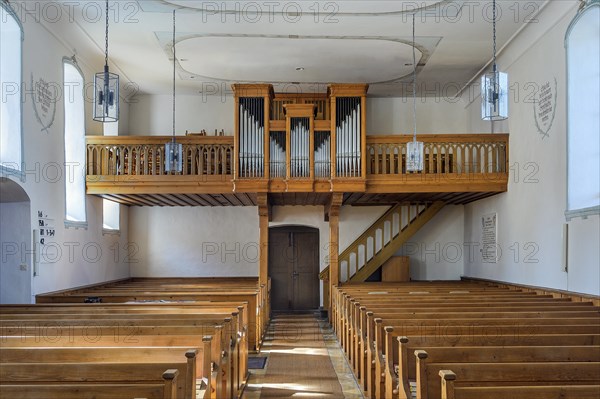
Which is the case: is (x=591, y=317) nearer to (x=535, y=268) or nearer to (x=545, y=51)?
(x=535, y=268)

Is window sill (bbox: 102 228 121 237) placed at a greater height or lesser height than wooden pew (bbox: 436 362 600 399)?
greater

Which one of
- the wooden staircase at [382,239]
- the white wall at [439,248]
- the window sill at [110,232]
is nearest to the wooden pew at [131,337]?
the window sill at [110,232]

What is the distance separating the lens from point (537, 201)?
31.8 ft

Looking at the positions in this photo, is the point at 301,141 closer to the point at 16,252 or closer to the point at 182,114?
the point at 182,114

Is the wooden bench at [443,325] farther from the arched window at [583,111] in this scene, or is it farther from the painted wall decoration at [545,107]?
the painted wall decoration at [545,107]

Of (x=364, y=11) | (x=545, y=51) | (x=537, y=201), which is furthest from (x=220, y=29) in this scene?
(x=537, y=201)

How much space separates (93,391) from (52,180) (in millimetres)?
7285

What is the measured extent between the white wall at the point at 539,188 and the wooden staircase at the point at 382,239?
2.04 meters

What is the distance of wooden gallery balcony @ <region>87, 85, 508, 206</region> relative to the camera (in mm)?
11148

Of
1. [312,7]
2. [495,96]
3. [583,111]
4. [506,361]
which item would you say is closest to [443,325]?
[506,361]

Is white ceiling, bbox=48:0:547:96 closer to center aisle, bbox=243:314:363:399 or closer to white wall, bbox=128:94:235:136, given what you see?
white wall, bbox=128:94:235:136

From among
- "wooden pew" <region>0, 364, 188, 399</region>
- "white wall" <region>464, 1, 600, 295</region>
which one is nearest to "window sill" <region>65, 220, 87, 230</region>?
"wooden pew" <region>0, 364, 188, 399</region>

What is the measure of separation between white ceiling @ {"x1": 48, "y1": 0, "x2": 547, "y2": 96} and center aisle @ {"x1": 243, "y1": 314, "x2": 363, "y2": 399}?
5.26 metres

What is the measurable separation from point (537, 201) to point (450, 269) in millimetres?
5052
